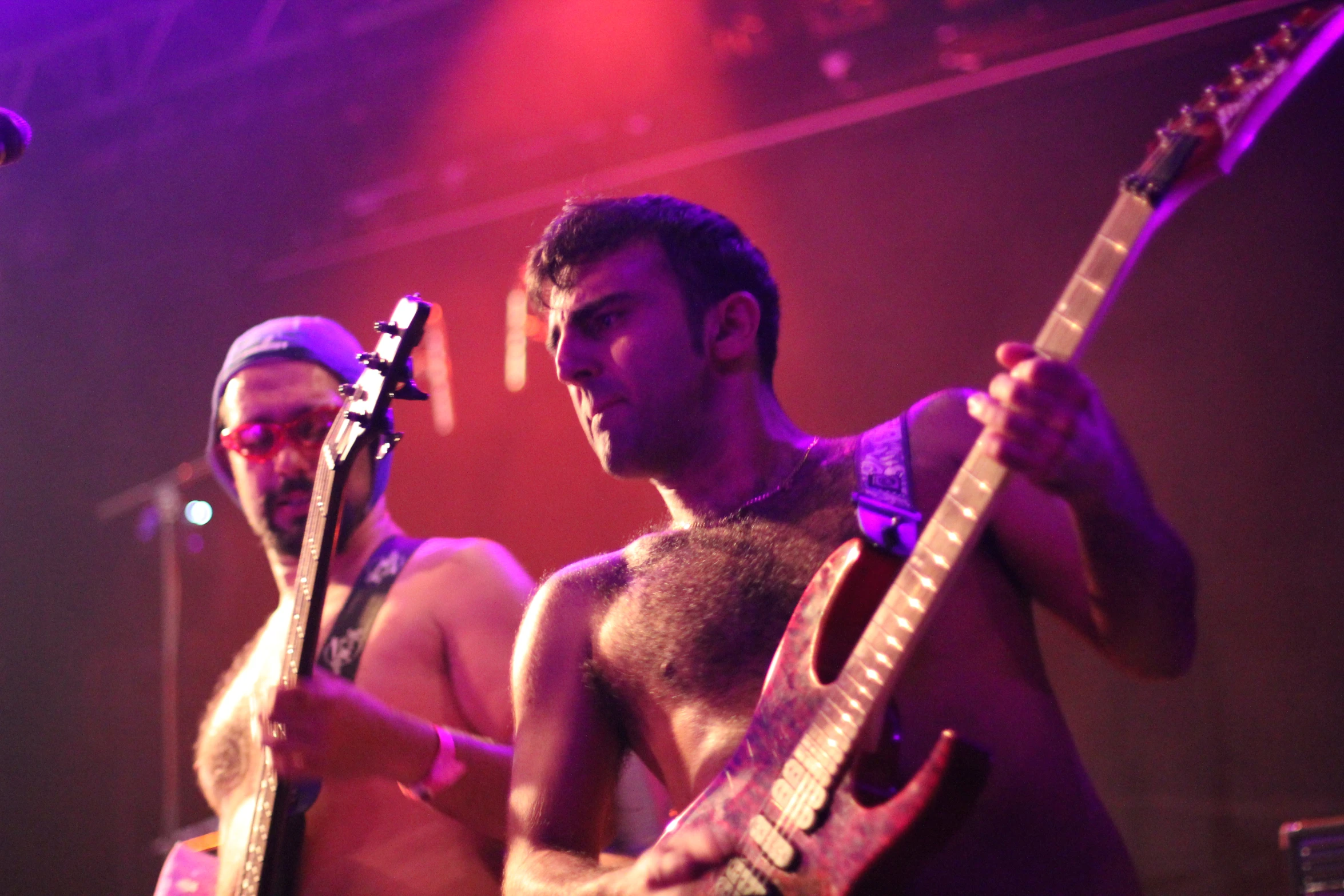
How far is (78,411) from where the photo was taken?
6582 millimetres

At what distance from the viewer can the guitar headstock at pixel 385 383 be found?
256 cm

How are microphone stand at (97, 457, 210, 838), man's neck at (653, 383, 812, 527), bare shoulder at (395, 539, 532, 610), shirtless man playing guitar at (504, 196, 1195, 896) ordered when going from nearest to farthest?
shirtless man playing guitar at (504, 196, 1195, 896)
man's neck at (653, 383, 812, 527)
bare shoulder at (395, 539, 532, 610)
microphone stand at (97, 457, 210, 838)

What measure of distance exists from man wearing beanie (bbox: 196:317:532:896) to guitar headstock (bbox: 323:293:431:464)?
7.1 inches

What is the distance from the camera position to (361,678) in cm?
275

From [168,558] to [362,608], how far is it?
403 centimetres

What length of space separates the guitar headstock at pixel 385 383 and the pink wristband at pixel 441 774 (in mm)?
708

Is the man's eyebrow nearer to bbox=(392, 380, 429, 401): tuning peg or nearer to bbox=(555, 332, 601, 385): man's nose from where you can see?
bbox=(555, 332, 601, 385): man's nose

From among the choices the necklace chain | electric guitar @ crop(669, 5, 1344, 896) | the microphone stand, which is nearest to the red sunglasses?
the necklace chain

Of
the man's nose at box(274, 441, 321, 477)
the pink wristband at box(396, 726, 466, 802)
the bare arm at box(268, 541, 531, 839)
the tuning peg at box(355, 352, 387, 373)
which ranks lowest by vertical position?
the pink wristband at box(396, 726, 466, 802)

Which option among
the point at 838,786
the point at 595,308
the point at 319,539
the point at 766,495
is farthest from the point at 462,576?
the point at 838,786

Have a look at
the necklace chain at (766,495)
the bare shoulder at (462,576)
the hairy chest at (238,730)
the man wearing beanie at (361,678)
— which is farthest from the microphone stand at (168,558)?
the necklace chain at (766,495)

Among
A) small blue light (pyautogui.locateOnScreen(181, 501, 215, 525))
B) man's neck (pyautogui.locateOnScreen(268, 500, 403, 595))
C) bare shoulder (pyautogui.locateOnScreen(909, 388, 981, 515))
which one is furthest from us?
small blue light (pyautogui.locateOnScreen(181, 501, 215, 525))

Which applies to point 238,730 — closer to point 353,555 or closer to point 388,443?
point 353,555

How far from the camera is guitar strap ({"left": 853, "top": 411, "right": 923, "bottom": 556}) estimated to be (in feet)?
5.60
